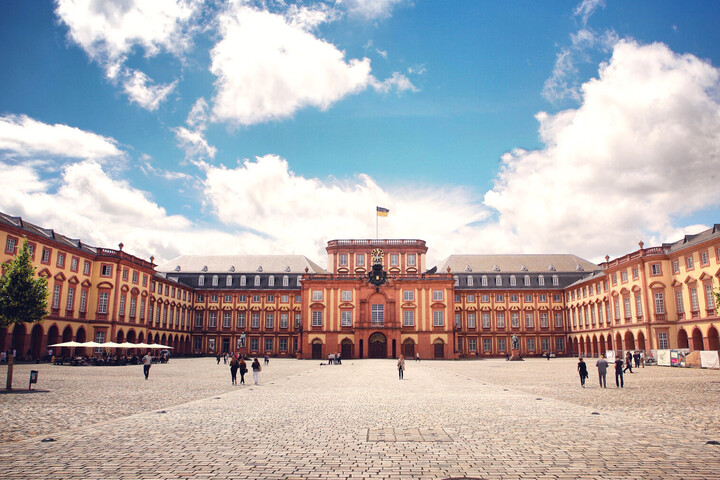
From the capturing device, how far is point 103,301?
59.4 metres

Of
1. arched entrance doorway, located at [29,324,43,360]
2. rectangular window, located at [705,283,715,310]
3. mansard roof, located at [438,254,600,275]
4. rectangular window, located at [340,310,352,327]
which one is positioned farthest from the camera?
mansard roof, located at [438,254,600,275]

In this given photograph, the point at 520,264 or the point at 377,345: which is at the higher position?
the point at 520,264

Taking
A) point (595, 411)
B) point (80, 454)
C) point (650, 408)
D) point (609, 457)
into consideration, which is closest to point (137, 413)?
point (80, 454)

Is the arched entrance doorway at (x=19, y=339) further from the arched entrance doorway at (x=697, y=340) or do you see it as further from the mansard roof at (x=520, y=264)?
the arched entrance doorway at (x=697, y=340)

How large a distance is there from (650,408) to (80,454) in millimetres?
16702

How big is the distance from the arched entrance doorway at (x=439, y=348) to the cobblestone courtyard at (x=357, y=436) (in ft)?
182

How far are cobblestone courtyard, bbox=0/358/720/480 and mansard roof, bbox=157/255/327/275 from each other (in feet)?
236

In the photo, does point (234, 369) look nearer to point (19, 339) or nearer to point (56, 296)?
point (19, 339)

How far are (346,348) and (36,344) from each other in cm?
4012

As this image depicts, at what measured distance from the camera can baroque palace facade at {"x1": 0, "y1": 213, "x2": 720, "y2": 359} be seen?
5247 cm

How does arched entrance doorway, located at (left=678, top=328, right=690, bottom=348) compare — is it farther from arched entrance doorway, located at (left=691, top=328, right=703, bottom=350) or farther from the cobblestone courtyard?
the cobblestone courtyard

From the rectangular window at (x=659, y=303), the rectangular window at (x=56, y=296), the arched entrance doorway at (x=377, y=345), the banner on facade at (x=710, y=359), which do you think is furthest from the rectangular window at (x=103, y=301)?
the rectangular window at (x=659, y=303)

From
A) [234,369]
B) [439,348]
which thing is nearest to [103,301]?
[234,369]

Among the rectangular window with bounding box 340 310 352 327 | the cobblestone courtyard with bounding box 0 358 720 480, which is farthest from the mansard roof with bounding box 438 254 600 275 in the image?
the cobblestone courtyard with bounding box 0 358 720 480
